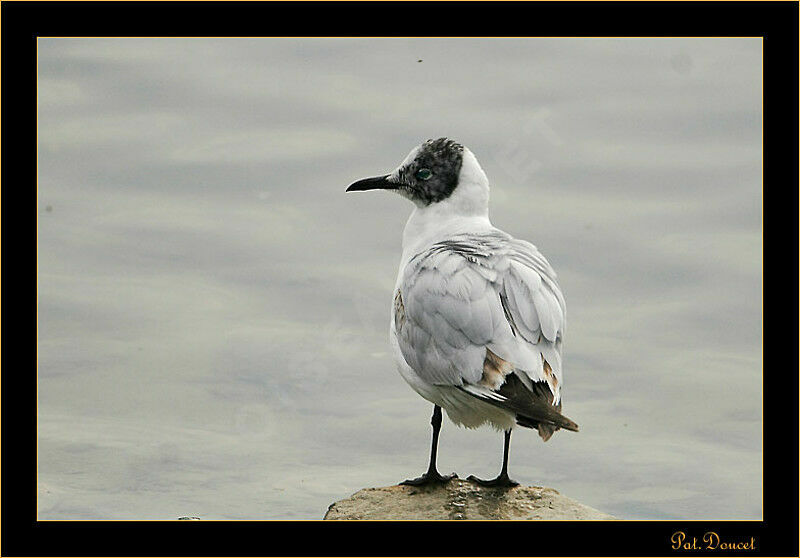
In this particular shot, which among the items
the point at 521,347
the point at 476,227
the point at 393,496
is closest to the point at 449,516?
the point at 393,496

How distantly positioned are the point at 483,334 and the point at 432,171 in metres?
1.68

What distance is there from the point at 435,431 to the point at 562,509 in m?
0.93

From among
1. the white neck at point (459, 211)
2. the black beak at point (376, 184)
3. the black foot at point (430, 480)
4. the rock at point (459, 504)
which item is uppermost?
the black beak at point (376, 184)

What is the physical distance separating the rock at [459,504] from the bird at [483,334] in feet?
0.32

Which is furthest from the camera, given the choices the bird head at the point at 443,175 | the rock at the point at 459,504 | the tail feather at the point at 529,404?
the bird head at the point at 443,175

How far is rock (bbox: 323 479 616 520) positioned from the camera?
6566 mm

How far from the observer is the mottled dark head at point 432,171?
801cm

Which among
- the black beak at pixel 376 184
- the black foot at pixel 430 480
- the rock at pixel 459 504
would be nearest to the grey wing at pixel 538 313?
the rock at pixel 459 504

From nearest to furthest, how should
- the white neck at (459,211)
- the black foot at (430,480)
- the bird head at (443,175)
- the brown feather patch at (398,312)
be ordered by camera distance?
the black foot at (430,480) < the brown feather patch at (398,312) < the white neck at (459,211) < the bird head at (443,175)

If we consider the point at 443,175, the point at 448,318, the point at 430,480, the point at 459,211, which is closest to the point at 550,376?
the point at 448,318

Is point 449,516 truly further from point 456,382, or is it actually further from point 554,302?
point 554,302

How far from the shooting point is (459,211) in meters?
7.97

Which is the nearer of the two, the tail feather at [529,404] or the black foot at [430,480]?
the tail feather at [529,404]

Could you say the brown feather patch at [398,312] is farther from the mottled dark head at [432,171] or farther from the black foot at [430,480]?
the mottled dark head at [432,171]
